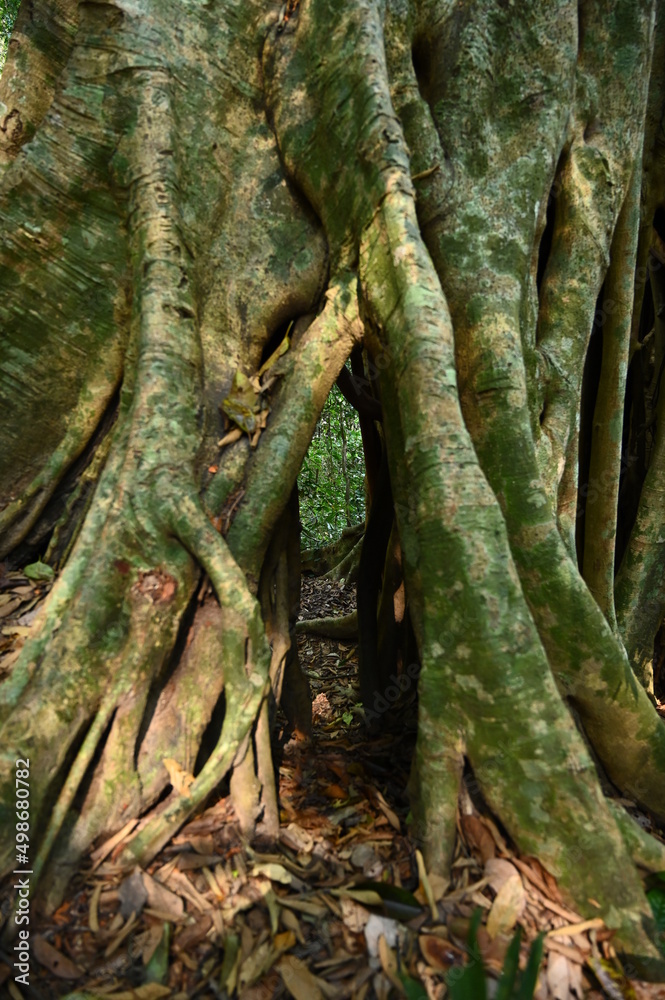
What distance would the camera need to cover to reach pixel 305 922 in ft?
5.20

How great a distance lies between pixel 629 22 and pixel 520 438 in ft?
8.63

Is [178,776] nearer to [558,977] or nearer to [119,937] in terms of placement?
[119,937]

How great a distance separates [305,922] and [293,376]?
5.97 ft

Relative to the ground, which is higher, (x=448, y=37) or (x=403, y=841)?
(x=448, y=37)

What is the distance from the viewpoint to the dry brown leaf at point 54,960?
4.52ft

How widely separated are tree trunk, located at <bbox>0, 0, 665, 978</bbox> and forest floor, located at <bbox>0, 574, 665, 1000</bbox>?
0.08m

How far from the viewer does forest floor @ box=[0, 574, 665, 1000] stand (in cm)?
141

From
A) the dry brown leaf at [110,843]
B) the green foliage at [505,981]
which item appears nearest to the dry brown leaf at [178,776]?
the dry brown leaf at [110,843]

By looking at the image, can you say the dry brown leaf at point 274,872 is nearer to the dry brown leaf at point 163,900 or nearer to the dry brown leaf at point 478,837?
the dry brown leaf at point 163,900

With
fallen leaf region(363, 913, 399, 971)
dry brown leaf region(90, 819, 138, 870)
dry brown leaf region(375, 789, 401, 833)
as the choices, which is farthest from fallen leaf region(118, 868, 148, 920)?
dry brown leaf region(375, 789, 401, 833)

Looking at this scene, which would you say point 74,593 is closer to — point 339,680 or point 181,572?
point 181,572

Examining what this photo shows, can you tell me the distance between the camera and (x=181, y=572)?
1938mm

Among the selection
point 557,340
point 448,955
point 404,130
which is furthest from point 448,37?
point 448,955

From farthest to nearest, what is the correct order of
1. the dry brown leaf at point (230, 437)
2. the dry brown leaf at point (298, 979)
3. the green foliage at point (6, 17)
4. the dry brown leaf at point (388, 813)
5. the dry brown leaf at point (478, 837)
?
the green foliage at point (6, 17), the dry brown leaf at point (230, 437), the dry brown leaf at point (388, 813), the dry brown leaf at point (478, 837), the dry brown leaf at point (298, 979)
